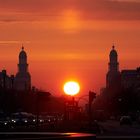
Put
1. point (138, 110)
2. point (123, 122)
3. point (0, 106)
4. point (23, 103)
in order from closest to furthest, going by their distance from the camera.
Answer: point (123, 122)
point (0, 106)
point (23, 103)
point (138, 110)

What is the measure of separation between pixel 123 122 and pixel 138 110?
72.4 m

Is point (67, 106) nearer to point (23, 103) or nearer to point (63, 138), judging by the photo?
point (23, 103)

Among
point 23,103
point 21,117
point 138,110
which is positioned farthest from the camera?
point 138,110

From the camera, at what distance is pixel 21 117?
92875mm

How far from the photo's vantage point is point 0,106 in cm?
13400

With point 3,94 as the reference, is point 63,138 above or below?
below

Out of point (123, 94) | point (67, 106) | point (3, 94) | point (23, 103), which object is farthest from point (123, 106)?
point (67, 106)

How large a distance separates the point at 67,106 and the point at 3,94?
39091 millimetres

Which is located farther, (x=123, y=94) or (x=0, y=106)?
(x=123, y=94)

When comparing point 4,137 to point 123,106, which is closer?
point 4,137

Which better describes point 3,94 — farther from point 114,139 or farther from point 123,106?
point 114,139

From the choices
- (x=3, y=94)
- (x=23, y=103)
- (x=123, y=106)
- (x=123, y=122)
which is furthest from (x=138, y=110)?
(x=123, y=122)

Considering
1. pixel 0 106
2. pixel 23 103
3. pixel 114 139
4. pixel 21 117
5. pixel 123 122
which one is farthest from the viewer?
pixel 23 103

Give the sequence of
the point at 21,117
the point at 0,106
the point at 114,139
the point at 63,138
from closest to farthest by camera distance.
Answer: the point at 63,138 < the point at 114,139 < the point at 21,117 < the point at 0,106
